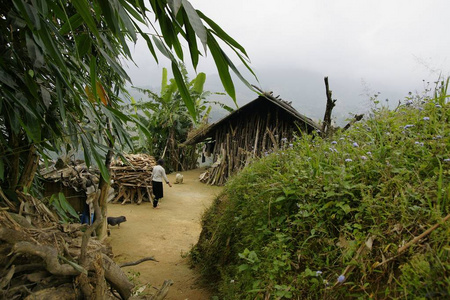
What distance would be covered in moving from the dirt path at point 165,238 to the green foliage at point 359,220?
141 centimetres

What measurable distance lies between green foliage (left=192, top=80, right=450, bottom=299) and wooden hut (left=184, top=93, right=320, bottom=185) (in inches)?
348

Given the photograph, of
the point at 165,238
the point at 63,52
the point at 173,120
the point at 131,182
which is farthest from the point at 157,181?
the point at 63,52

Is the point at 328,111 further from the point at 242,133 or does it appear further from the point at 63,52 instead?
the point at 242,133

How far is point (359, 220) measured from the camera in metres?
1.81

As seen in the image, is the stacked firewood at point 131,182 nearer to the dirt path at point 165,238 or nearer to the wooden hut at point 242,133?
the dirt path at point 165,238

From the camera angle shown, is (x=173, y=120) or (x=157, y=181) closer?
(x=157, y=181)

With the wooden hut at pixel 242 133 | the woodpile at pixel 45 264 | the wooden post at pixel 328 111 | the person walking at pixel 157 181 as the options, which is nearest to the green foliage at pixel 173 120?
the wooden hut at pixel 242 133

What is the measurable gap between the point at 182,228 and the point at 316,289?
570cm

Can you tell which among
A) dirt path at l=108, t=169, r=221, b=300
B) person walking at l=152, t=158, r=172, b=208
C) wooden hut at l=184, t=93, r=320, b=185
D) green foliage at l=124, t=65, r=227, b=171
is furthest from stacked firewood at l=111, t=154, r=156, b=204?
green foliage at l=124, t=65, r=227, b=171

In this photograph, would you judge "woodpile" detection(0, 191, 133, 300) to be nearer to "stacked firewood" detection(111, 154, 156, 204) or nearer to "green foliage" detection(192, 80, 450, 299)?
"green foliage" detection(192, 80, 450, 299)

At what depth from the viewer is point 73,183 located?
5.88 m

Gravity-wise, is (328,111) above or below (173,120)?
below

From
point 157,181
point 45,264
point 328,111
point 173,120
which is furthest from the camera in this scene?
point 173,120

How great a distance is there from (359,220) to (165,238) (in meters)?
5.19
